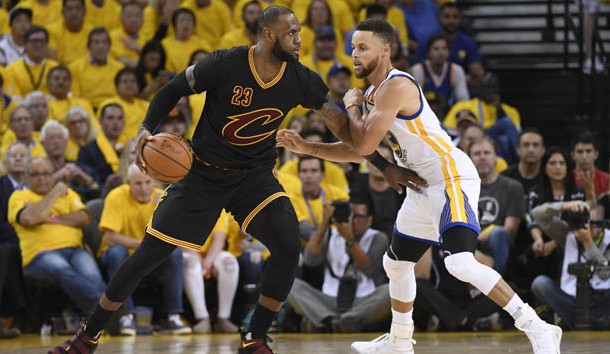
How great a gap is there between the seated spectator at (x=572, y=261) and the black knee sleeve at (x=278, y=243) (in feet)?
13.0

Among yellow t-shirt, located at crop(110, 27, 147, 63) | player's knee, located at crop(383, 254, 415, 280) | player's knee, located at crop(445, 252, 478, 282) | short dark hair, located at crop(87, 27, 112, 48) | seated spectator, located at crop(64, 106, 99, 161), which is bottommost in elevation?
player's knee, located at crop(383, 254, 415, 280)

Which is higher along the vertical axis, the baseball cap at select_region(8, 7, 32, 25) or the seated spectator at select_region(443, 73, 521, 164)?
the baseball cap at select_region(8, 7, 32, 25)

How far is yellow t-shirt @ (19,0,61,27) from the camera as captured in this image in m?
14.2

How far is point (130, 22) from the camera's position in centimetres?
1394

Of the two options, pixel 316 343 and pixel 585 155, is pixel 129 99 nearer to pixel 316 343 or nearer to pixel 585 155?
pixel 316 343

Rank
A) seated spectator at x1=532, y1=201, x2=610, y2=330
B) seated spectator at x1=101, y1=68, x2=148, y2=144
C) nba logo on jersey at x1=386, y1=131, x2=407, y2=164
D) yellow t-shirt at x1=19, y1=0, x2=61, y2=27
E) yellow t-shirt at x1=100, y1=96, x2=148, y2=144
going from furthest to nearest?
yellow t-shirt at x1=19, y1=0, x2=61, y2=27 < seated spectator at x1=101, y1=68, x2=148, y2=144 < yellow t-shirt at x1=100, y1=96, x2=148, y2=144 < seated spectator at x1=532, y1=201, x2=610, y2=330 < nba logo on jersey at x1=386, y1=131, x2=407, y2=164

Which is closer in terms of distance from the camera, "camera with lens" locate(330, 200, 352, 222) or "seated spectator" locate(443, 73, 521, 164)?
"camera with lens" locate(330, 200, 352, 222)

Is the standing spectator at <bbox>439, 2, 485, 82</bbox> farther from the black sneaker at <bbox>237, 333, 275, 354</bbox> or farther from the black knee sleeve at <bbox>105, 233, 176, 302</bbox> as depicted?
the black knee sleeve at <bbox>105, 233, 176, 302</bbox>

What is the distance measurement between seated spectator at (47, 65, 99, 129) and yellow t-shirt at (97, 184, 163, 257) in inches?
88.1

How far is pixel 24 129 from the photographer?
11547 millimetres

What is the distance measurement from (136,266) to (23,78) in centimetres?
689

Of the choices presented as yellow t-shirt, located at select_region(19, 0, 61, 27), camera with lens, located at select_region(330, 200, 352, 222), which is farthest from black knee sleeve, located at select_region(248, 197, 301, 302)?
yellow t-shirt, located at select_region(19, 0, 61, 27)

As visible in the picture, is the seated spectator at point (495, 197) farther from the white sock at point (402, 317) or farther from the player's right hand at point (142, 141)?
the player's right hand at point (142, 141)

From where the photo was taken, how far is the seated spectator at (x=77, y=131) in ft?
39.8
